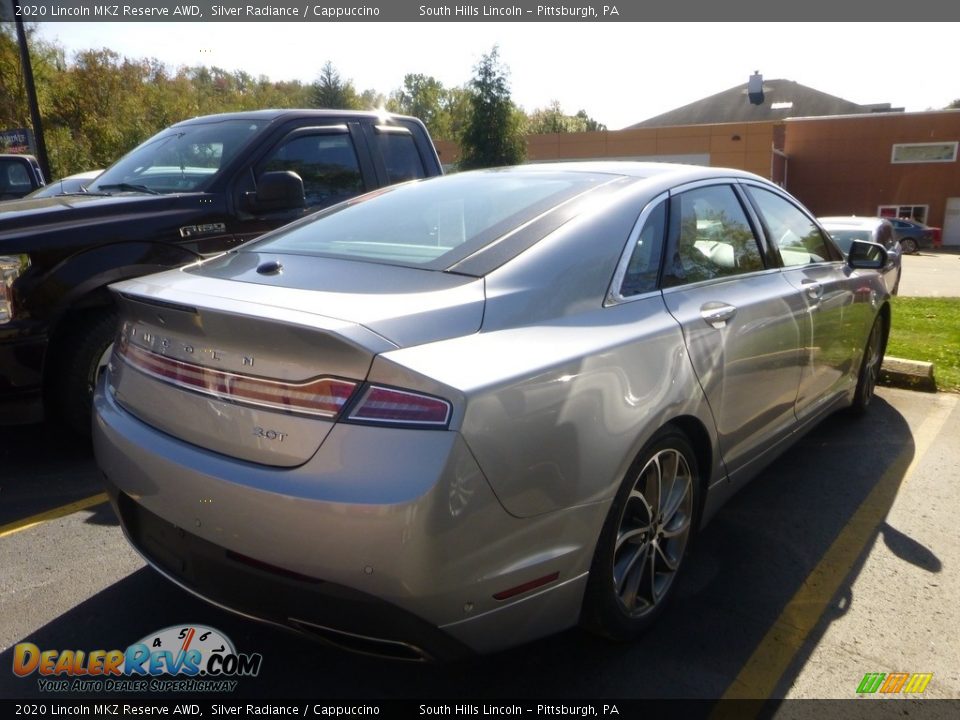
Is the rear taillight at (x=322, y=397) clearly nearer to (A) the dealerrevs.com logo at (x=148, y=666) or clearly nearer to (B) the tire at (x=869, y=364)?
(A) the dealerrevs.com logo at (x=148, y=666)

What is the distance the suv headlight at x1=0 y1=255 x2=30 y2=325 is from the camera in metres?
3.85

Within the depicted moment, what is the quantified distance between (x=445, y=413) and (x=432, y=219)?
4.55 ft

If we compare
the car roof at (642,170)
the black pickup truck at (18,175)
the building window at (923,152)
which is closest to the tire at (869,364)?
the car roof at (642,170)

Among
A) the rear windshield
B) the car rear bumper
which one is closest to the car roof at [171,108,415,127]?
the rear windshield

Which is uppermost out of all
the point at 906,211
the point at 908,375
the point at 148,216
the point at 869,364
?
the point at 148,216

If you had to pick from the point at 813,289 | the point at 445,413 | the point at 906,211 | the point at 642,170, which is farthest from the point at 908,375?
the point at 906,211

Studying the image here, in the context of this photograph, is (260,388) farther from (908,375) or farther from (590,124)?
(590,124)

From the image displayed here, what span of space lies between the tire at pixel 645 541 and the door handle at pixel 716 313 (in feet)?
1.58

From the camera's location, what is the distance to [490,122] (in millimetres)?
31344

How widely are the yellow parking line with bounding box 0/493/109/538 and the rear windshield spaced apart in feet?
5.44

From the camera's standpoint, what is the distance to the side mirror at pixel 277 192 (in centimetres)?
457

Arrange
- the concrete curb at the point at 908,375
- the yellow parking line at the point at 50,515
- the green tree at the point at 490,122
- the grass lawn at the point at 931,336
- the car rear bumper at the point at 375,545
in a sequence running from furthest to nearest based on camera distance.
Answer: the green tree at the point at 490,122 → the grass lawn at the point at 931,336 → the concrete curb at the point at 908,375 → the yellow parking line at the point at 50,515 → the car rear bumper at the point at 375,545

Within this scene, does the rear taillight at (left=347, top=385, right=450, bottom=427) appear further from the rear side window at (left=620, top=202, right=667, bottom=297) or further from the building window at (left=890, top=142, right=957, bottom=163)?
the building window at (left=890, top=142, right=957, bottom=163)

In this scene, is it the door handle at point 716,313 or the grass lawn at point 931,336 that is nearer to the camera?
the door handle at point 716,313
